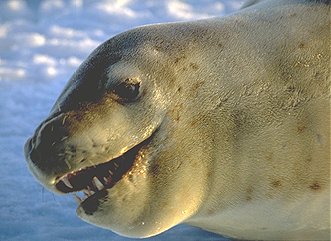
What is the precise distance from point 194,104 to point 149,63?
0.21 metres

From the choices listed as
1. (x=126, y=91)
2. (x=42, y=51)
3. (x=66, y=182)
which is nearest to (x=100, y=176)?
(x=66, y=182)

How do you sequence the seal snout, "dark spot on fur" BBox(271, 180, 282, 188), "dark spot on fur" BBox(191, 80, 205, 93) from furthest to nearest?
"dark spot on fur" BBox(271, 180, 282, 188) < "dark spot on fur" BBox(191, 80, 205, 93) < the seal snout

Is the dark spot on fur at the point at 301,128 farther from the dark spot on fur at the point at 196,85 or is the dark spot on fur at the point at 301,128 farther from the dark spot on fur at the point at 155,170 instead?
the dark spot on fur at the point at 155,170

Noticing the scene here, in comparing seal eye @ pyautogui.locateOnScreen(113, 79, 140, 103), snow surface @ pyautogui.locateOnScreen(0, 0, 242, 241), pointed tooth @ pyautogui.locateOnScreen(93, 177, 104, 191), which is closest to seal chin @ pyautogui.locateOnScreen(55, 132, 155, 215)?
pointed tooth @ pyautogui.locateOnScreen(93, 177, 104, 191)

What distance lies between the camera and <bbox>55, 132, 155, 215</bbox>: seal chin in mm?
1977

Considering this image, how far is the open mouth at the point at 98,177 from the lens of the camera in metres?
1.98

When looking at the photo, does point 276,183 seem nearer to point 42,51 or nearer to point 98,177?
point 98,177

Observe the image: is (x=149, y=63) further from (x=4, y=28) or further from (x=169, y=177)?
(x=4, y=28)

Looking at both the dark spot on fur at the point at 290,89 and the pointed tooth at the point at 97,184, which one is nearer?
the pointed tooth at the point at 97,184

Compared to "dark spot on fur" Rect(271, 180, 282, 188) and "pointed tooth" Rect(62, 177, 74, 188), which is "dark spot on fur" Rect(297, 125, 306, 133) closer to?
"dark spot on fur" Rect(271, 180, 282, 188)

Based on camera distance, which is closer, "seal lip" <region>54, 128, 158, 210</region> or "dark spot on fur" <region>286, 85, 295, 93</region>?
"seal lip" <region>54, 128, 158, 210</region>

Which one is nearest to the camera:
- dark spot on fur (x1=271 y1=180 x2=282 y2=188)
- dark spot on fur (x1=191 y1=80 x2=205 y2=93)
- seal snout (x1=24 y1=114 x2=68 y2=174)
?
seal snout (x1=24 y1=114 x2=68 y2=174)

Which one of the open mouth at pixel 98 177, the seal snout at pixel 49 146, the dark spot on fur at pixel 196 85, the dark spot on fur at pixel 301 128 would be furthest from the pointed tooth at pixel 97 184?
the dark spot on fur at pixel 301 128

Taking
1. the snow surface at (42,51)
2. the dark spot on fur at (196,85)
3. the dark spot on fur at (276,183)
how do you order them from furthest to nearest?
1. the snow surface at (42,51)
2. the dark spot on fur at (276,183)
3. the dark spot on fur at (196,85)
